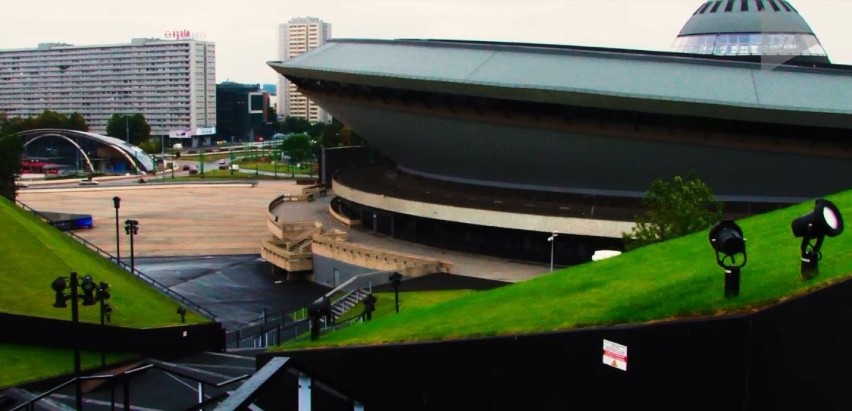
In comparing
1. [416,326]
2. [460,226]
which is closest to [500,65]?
[460,226]

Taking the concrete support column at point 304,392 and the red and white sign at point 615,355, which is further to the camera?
the concrete support column at point 304,392

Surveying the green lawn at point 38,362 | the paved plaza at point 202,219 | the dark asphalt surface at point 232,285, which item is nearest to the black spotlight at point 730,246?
the green lawn at point 38,362

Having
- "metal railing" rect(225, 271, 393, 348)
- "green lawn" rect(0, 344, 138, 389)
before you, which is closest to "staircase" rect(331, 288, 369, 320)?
"metal railing" rect(225, 271, 393, 348)

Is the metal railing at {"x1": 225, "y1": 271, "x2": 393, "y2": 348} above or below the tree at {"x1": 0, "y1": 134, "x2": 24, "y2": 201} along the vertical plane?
below

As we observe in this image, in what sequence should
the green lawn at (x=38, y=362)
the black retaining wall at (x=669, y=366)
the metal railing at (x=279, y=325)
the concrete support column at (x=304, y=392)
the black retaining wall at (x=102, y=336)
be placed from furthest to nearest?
the metal railing at (x=279, y=325) → the black retaining wall at (x=102, y=336) → the green lawn at (x=38, y=362) → the concrete support column at (x=304, y=392) → the black retaining wall at (x=669, y=366)

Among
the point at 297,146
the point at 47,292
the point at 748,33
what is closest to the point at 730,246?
the point at 47,292

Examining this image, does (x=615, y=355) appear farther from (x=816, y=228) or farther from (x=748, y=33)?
(x=748, y=33)

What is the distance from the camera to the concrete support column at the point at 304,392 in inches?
336

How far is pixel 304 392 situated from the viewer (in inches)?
338

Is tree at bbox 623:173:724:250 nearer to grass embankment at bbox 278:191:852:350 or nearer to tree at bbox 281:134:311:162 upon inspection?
grass embankment at bbox 278:191:852:350

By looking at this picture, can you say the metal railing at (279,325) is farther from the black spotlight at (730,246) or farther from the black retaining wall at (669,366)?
the black spotlight at (730,246)

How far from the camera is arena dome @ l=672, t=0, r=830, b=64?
5331 centimetres

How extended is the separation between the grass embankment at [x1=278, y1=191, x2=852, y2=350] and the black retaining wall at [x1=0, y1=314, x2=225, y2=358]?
35.1 feet

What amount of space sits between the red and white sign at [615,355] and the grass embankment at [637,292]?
315 mm
